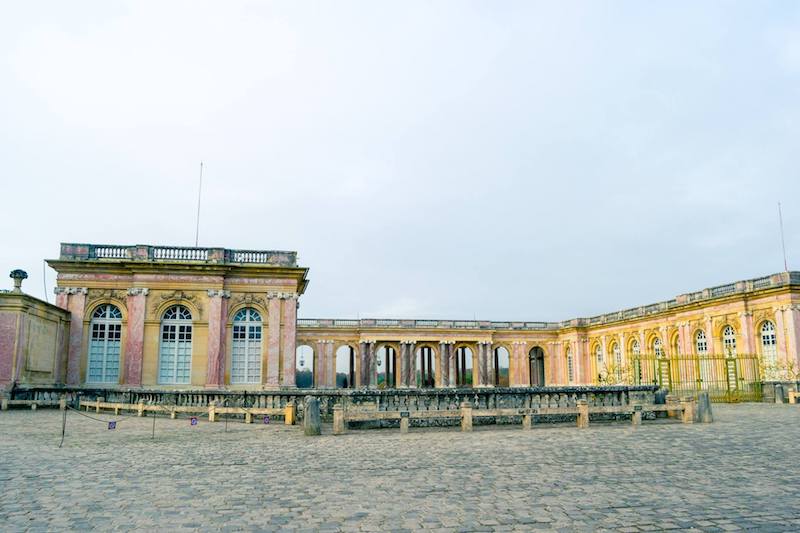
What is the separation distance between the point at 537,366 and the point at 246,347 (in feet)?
130

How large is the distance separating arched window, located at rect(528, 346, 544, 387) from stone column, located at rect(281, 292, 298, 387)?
36290 millimetres

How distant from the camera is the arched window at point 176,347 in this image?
26669 millimetres

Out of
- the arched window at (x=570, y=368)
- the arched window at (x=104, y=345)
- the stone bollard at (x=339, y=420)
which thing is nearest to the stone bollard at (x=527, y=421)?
the stone bollard at (x=339, y=420)

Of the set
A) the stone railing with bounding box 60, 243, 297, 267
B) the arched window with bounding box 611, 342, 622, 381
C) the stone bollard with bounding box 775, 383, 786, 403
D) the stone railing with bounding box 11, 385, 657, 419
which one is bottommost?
the stone bollard with bounding box 775, 383, 786, 403

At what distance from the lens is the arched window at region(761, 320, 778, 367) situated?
109 ft

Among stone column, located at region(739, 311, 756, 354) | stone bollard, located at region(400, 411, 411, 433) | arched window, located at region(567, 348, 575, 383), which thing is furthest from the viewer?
arched window, located at region(567, 348, 575, 383)

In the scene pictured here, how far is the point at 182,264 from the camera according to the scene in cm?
2698

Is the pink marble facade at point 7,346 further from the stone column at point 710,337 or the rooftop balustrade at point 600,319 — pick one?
the stone column at point 710,337

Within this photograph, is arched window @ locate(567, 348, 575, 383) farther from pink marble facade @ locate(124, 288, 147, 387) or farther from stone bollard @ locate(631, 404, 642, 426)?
stone bollard @ locate(631, 404, 642, 426)

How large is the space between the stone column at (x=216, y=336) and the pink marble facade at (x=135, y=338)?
2861mm

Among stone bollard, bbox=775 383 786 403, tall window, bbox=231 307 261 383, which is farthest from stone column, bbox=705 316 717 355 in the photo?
tall window, bbox=231 307 261 383

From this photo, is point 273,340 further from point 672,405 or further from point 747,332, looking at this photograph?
point 747,332

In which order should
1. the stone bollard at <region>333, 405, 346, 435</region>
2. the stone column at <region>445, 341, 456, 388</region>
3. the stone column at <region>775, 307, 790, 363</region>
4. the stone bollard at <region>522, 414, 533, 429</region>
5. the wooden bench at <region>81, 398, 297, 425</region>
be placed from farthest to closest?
the stone column at <region>445, 341, 456, 388</region>, the stone column at <region>775, 307, 790, 363</region>, the wooden bench at <region>81, 398, 297, 425</region>, the stone bollard at <region>522, 414, 533, 429</region>, the stone bollard at <region>333, 405, 346, 435</region>

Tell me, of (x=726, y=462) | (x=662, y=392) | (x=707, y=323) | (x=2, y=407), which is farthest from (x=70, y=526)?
(x=707, y=323)
